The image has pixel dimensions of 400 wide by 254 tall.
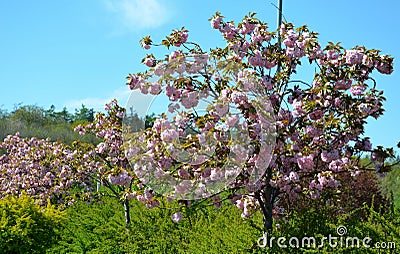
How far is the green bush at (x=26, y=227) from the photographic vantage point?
22.7ft

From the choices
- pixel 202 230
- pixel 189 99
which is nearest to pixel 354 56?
pixel 189 99

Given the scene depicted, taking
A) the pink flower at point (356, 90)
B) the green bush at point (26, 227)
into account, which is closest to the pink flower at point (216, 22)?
the pink flower at point (356, 90)

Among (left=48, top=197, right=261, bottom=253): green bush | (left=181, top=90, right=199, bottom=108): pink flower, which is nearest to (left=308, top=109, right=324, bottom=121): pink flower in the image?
(left=181, top=90, right=199, bottom=108): pink flower

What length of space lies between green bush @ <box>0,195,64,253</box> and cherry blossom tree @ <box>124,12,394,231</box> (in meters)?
2.95

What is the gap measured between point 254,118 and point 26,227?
4263 millimetres

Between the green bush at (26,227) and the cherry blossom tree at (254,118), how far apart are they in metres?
2.95

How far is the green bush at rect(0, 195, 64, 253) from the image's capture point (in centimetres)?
693

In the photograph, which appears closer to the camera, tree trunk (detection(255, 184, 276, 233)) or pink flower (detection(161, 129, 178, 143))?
pink flower (detection(161, 129, 178, 143))

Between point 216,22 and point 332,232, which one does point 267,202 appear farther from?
point 216,22

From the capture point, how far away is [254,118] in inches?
172

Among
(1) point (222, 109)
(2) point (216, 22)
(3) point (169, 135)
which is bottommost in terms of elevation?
(3) point (169, 135)

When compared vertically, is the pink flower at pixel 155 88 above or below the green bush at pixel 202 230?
above

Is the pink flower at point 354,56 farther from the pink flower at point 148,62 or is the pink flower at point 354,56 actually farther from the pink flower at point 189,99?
the pink flower at point 148,62

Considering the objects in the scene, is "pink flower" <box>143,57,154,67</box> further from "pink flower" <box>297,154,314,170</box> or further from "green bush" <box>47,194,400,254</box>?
"pink flower" <box>297,154,314,170</box>
